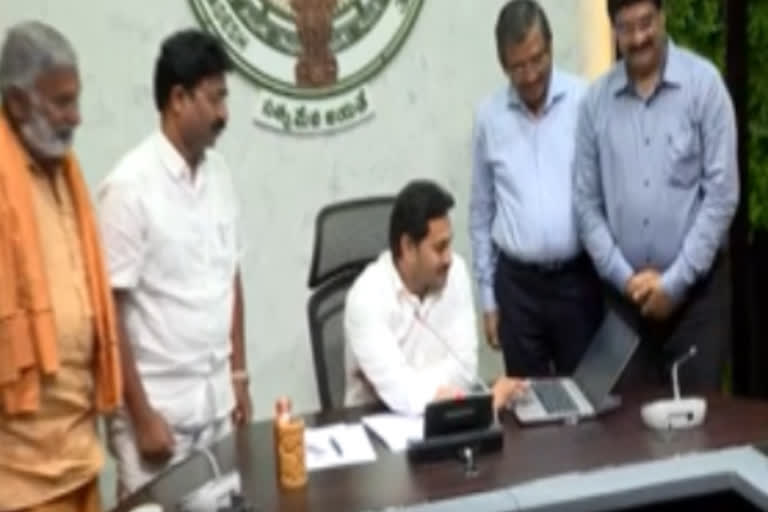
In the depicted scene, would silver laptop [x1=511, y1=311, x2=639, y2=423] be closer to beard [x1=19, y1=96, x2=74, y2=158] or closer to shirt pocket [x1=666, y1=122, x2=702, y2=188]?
shirt pocket [x1=666, y1=122, x2=702, y2=188]

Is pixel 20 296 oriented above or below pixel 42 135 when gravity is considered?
below

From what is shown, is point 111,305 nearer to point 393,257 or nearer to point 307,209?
point 393,257

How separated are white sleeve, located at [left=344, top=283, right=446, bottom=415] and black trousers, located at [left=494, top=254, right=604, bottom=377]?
71cm

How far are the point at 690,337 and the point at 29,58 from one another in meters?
1.85

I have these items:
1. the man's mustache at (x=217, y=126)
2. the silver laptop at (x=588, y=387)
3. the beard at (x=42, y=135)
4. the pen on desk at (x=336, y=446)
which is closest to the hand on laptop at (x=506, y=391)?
the silver laptop at (x=588, y=387)

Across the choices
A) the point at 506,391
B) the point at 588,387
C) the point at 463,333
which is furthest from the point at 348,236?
the point at 588,387

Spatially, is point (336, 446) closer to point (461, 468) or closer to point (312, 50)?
point (461, 468)

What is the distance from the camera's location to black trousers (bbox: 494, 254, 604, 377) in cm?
377

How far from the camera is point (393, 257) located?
3.23 metres

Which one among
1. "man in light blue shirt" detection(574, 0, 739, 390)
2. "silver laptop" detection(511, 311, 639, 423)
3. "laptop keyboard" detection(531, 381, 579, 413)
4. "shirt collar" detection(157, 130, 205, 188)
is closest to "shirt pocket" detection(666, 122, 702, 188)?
"man in light blue shirt" detection(574, 0, 739, 390)

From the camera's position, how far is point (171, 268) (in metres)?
3.01

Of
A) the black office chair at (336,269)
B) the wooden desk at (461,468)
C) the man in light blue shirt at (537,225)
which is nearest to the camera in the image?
the wooden desk at (461,468)

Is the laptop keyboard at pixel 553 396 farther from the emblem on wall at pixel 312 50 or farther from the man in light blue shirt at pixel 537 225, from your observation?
the emblem on wall at pixel 312 50

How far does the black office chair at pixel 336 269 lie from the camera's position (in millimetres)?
3355
